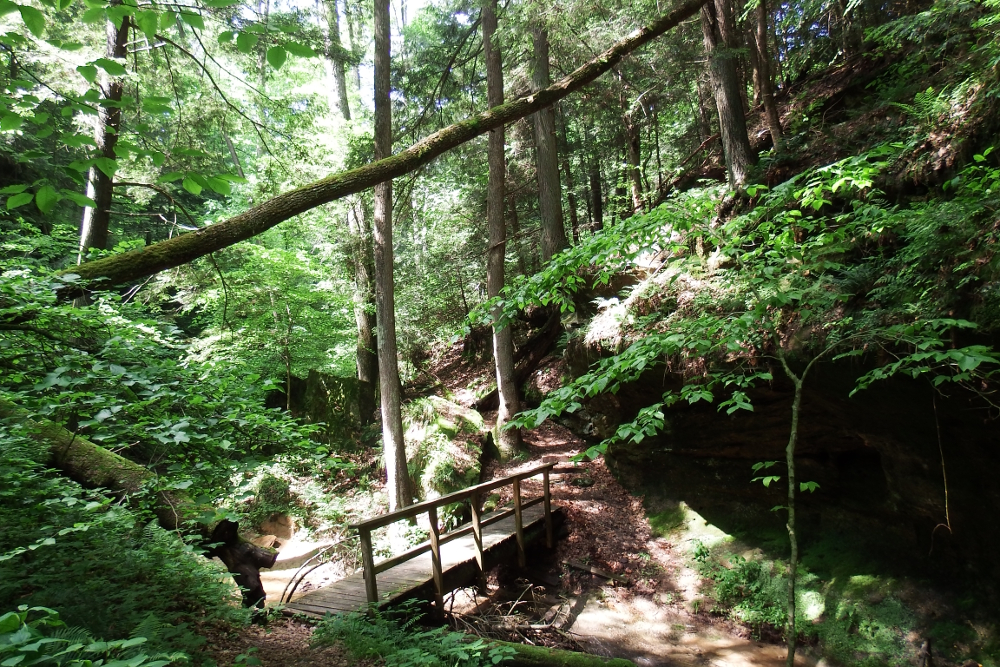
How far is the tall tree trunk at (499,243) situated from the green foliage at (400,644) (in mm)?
5676

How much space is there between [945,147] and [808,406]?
3265mm

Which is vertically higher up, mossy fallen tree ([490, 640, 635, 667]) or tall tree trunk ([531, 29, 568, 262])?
tall tree trunk ([531, 29, 568, 262])

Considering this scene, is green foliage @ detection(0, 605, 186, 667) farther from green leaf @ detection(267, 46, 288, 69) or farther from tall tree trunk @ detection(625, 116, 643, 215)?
tall tree trunk @ detection(625, 116, 643, 215)

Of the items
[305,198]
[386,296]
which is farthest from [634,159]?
[305,198]

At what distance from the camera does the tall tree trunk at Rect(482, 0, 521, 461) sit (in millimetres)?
10227

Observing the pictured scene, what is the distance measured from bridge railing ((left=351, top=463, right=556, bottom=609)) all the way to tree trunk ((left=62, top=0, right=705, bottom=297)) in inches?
134

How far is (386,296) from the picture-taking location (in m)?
9.12

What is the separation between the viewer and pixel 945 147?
545 centimetres

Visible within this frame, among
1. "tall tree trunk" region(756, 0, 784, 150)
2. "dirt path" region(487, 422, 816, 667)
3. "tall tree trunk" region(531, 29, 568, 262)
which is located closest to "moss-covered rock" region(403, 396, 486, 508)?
"dirt path" region(487, 422, 816, 667)

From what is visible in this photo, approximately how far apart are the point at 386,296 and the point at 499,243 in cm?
273

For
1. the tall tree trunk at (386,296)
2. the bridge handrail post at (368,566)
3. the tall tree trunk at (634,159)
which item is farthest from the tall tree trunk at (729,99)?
the bridge handrail post at (368,566)

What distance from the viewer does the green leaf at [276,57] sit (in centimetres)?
191

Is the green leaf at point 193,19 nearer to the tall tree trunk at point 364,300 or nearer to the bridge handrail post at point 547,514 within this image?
the bridge handrail post at point 547,514

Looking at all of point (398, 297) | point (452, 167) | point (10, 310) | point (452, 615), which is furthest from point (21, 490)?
point (452, 167)
